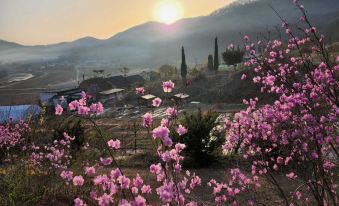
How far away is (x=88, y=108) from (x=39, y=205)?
450 cm

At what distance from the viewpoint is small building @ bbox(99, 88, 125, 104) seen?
184ft

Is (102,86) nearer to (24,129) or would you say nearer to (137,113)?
(137,113)

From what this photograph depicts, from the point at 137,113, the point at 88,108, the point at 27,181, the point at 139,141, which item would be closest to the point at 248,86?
the point at 137,113

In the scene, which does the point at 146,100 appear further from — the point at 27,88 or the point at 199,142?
the point at 27,88

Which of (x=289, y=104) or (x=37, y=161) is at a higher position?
(x=289, y=104)

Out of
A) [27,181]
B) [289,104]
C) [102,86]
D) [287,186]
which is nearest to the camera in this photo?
[289,104]

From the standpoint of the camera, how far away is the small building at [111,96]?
184 feet

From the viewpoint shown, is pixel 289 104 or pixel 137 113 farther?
pixel 137 113

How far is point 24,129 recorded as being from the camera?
11945 millimetres

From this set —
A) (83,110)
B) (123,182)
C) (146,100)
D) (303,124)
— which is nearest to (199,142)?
(303,124)

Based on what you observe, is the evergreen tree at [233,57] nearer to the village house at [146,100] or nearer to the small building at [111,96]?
the village house at [146,100]

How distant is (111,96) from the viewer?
57781 mm

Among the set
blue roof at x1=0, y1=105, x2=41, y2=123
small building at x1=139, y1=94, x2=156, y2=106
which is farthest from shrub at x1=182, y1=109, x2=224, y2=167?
small building at x1=139, y1=94, x2=156, y2=106

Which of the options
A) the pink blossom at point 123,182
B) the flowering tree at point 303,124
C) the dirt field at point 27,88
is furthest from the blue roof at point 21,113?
the dirt field at point 27,88
